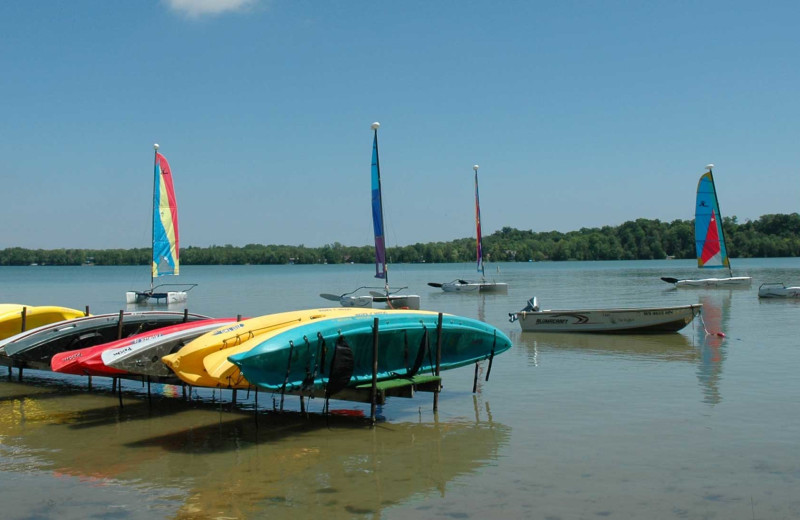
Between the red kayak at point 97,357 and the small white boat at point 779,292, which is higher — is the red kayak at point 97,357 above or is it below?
above

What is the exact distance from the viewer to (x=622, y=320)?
81.9ft

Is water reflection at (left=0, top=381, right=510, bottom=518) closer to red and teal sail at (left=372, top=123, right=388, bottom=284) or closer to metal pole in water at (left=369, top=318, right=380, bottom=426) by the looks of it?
metal pole in water at (left=369, top=318, right=380, bottom=426)

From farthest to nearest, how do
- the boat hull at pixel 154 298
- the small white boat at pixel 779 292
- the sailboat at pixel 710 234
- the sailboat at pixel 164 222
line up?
the sailboat at pixel 710 234 < the boat hull at pixel 154 298 < the small white boat at pixel 779 292 < the sailboat at pixel 164 222

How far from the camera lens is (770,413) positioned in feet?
41.1

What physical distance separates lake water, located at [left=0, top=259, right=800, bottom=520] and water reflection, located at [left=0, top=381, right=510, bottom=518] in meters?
0.04

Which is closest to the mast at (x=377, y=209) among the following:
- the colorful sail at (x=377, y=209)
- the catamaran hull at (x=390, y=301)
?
the colorful sail at (x=377, y=209)

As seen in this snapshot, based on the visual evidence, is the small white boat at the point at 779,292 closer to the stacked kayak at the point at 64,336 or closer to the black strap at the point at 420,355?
the black strap at the point at 420,355

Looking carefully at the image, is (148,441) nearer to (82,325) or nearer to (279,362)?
(279,362)

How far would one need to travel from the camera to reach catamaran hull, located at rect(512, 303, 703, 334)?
2456 cm

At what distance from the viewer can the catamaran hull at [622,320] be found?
967 inches

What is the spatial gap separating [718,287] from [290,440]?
4639 cm

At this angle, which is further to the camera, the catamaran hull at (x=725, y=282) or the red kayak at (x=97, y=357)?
the catamaran hull at (x=725, y=282)

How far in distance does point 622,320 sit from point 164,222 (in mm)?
24369

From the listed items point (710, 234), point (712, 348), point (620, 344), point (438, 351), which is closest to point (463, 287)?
point (710, 234)
